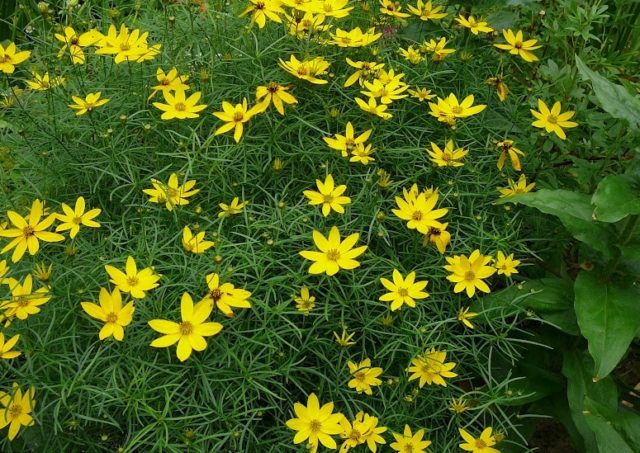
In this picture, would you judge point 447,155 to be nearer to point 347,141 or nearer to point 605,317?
point 347,141

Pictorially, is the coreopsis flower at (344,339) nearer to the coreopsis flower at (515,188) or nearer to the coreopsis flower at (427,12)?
the coreopsis flower at (515,188)

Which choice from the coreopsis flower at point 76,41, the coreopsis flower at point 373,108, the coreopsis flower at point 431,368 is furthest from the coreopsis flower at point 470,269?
the coreopsis flower at point 76,41

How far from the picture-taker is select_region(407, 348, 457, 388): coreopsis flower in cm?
142

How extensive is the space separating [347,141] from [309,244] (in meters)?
0.24

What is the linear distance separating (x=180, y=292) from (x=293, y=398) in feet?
1.02

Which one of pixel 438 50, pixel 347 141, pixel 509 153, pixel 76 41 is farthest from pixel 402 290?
pixel 76 41

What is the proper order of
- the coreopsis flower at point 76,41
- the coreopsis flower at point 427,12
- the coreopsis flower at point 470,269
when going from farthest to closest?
the coreopsis flower at point 427,12
the coreopsis flower at point 76,41
the coreopsis flower at point 470,269

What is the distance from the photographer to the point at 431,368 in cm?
143

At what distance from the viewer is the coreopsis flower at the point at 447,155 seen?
64.8 inches

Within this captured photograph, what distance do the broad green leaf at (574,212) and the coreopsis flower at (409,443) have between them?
1.66 ft

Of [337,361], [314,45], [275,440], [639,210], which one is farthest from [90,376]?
[639,210]

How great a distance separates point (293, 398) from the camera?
148cm

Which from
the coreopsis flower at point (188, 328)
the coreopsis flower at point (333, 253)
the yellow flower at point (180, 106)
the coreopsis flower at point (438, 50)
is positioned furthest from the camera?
the coreopsis flower at point (438, 50)

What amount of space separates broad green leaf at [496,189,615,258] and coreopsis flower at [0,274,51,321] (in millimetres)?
927
